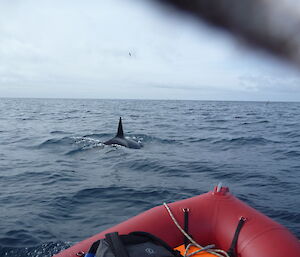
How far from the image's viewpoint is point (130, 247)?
2.54 meters

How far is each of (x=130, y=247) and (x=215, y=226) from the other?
157 cm

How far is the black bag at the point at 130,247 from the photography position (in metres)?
2.40

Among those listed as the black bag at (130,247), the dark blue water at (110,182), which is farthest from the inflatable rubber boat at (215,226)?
the dark blue water at (110,182)

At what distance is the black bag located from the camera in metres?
2.40

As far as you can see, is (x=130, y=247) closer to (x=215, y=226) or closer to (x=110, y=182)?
(x=215, y=226)

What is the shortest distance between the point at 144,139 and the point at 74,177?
874 cm

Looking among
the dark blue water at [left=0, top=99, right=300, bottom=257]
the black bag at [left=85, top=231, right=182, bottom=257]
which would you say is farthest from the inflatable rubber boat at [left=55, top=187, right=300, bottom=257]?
the dark blue water at [left=0, top=99, right=300, bottom=257]

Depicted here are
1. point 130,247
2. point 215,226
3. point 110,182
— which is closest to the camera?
point 130,247

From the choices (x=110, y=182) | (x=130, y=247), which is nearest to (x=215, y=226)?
(x=130, y=247)

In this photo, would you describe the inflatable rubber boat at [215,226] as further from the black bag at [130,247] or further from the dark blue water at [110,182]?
the dark blue water at [110,182]

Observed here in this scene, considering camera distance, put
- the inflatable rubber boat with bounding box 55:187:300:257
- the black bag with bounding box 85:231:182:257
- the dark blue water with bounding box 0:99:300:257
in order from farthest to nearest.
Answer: the dark blue water with bounding box 0:99:300:257 < the inflatable rubber boat with bounding box 55:187:300:257 < the black bag with bounding box 85:231:182:257

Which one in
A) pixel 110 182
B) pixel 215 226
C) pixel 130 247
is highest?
pixel 130 247

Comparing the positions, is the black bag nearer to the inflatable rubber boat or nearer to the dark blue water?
the inflatable rubber boat

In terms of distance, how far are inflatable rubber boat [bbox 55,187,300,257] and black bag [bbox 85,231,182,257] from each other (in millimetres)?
676
